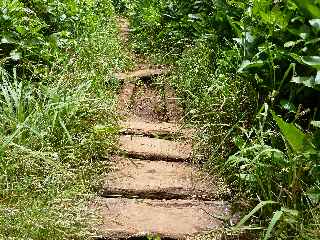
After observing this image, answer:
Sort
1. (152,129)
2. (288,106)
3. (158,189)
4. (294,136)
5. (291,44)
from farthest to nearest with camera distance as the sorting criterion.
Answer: (152,129), (291,44), (288,106), (158,189), (294,136)

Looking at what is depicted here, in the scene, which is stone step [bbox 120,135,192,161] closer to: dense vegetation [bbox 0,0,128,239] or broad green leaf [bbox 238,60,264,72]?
dense vegetation [bbox 0,0,128,239]

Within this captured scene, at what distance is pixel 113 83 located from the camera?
5066mm

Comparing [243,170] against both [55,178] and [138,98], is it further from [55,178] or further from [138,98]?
[138,98]

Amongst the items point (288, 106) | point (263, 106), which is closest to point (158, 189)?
point (263, 106)

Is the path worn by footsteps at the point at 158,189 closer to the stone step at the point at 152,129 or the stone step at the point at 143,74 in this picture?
the stone step at the point at 152,129

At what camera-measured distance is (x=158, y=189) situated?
128 inches

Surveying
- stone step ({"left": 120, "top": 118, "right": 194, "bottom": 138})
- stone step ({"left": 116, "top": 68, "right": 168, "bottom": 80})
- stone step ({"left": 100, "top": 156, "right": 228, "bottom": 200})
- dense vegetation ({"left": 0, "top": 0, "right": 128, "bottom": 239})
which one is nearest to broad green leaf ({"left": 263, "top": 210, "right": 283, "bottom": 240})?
stone step ({"left": 100, "top": 156, "right": 228, "bottom": 200})

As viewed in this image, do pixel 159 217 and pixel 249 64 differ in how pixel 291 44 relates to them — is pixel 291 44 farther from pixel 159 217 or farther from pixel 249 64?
pixel 159 217

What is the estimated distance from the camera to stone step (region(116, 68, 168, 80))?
5527 mm

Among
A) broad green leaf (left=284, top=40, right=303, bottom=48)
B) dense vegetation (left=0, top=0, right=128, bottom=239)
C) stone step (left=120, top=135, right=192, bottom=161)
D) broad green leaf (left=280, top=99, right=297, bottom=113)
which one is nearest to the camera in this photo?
dense vegetation (left=0, top=0, right=128, bottom=239)

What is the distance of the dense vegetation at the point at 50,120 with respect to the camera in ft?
9.11

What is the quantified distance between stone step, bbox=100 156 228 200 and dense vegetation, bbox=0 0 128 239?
126 millimetres

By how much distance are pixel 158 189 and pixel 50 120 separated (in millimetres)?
926

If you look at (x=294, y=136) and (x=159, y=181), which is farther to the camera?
(x=159, y=181)
